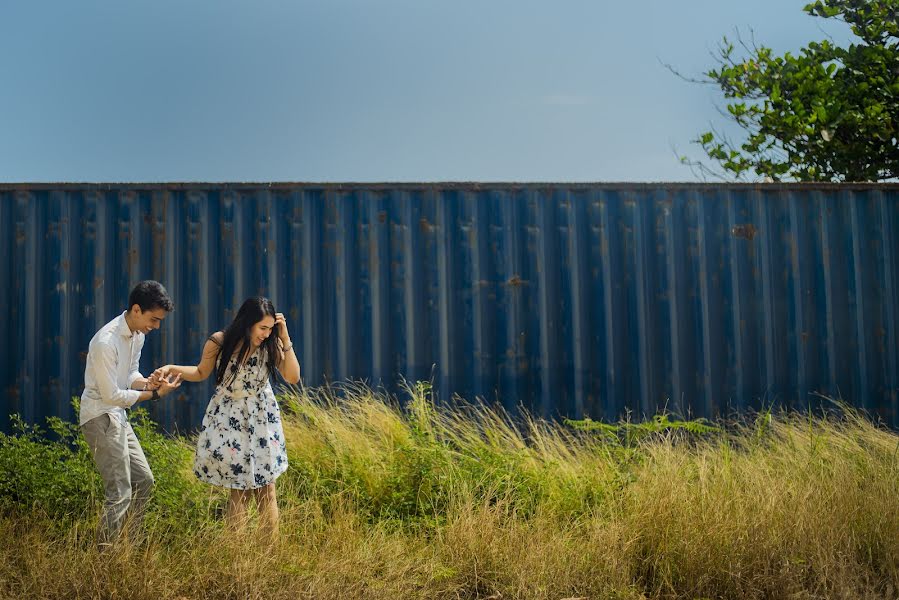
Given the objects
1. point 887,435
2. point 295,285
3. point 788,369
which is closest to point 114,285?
point 295,285

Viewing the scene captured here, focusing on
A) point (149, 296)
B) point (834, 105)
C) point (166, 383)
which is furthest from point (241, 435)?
point (834, 105)

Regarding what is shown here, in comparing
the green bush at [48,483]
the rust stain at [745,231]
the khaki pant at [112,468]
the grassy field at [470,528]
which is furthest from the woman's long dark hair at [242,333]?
the rust stain at [745,231]

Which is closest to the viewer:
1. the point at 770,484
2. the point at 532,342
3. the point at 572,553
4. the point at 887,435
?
the point at 572,553

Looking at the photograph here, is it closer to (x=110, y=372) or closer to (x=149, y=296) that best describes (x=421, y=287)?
(x=149, y=296)

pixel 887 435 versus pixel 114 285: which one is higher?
pixel 114 285

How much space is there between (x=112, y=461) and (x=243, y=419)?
70 centimetres

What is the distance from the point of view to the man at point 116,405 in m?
3.96

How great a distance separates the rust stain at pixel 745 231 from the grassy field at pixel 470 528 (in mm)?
2567

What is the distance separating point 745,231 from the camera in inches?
289

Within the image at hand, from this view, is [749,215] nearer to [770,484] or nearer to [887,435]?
[887,435]

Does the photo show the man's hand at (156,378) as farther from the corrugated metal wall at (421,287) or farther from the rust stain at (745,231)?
the rust stain at (745,231)

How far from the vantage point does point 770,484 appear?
4.64 metres

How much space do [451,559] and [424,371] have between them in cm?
289

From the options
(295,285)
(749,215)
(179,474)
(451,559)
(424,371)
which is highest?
(749,215)
